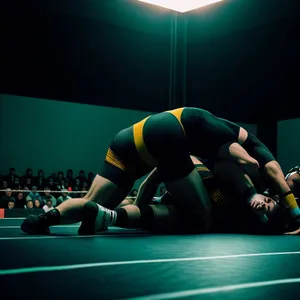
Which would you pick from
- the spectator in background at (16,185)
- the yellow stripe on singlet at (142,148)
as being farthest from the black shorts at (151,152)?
the spectator in background at (16,185)

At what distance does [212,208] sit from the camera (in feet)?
10.0

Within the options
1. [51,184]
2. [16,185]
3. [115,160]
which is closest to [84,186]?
[51,184]

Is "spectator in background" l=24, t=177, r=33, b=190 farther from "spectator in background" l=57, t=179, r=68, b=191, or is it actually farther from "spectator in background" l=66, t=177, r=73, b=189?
"spectator in background" l=66, t=177, r=73, b=189

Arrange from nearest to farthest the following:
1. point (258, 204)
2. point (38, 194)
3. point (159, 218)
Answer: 1. point (258, 204)
2. point (159, 218)
3. point (38, 194)

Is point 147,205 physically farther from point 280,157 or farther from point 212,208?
point 280,157

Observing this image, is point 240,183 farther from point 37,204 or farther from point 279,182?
point 37,204

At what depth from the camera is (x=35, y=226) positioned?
2.55 metres

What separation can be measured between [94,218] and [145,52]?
19.7 ft

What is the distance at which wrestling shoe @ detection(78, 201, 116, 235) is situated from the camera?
7.95 ft

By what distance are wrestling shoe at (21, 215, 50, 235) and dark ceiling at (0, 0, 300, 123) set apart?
4910 millimetres

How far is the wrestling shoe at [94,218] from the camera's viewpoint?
2.42m

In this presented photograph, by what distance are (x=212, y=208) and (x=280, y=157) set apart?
8294 millimetres

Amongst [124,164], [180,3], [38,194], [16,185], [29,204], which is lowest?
[29,204]

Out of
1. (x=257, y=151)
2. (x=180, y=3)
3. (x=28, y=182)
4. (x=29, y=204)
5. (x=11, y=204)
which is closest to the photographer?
(x=257, y=151)
